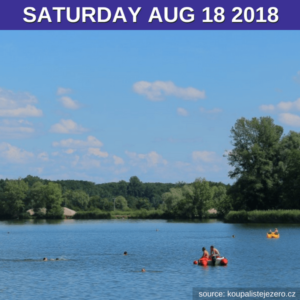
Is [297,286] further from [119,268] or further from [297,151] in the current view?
[297,151]

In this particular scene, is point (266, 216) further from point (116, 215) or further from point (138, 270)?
point (116, 215)

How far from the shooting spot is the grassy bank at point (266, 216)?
293ft

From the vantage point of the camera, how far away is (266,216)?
91875 millimetres

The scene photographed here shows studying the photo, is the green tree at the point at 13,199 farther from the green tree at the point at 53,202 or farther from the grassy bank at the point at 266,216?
the grassy bank at the point at 266,216

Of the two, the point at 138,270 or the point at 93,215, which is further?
the point at 93,215

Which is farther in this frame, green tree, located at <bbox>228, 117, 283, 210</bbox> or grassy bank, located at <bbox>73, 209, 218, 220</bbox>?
grassy bank, located at <bbox>73, 209, 218, 220</bbox>

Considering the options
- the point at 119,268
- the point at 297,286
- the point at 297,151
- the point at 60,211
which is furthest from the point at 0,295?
the point at 60,211

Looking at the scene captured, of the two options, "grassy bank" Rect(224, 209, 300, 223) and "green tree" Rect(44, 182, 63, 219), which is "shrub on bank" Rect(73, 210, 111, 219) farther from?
"grassy bank" Rect(224, 209, 300, 223)

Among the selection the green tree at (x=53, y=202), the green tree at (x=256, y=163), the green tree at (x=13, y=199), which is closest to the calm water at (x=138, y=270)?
the green tree at (x=256, y=163)

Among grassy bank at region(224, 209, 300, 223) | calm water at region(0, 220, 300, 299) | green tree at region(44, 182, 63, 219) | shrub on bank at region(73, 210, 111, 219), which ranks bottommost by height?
calm water at region(0, 220, 300, 299)

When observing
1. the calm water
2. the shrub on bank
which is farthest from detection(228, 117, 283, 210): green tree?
the shrub on bank

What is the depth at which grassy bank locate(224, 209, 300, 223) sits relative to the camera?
89.4 metres

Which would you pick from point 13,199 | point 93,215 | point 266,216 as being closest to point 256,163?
point 266,216

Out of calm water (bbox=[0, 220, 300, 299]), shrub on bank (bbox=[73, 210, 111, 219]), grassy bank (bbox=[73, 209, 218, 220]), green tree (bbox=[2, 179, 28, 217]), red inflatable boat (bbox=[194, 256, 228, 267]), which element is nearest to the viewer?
calm water (bbox=[0, 220, 300, 299])
